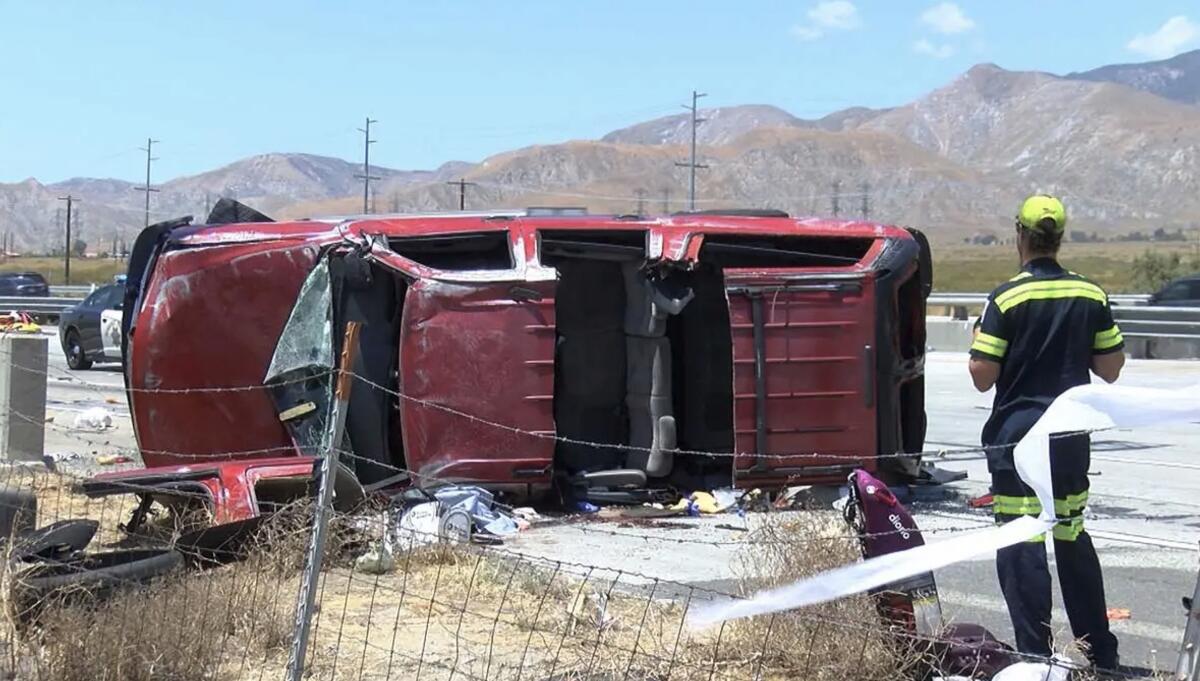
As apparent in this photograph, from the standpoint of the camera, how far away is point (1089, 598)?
17.3 ft

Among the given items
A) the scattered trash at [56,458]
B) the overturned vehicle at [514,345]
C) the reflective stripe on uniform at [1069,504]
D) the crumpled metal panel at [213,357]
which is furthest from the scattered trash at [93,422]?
the reflective stripe on uniform at [1069,504]

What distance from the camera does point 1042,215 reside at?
17.6 ft

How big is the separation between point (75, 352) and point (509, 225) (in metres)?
16.4

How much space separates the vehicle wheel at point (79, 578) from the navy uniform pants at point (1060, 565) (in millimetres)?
3394

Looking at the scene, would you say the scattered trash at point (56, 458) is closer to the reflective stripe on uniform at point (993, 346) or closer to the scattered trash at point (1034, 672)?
the reflective stripe on uniform at point (993, 346)

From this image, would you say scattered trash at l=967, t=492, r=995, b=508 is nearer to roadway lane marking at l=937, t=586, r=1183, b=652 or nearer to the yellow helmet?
roadway lane marking at l=937, t=586, r=1183, b=652

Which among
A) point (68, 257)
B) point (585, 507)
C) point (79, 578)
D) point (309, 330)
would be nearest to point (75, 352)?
point (309, 330)

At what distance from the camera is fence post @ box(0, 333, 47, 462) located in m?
10.6

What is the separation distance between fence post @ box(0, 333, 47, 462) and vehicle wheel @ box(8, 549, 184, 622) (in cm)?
499

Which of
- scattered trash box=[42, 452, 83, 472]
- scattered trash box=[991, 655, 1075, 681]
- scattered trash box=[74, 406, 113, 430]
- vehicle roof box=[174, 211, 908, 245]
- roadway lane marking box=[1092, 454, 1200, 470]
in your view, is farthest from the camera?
scattered trash box=[74, 406, 113, 430]

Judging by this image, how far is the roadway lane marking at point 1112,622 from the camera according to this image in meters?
6.39

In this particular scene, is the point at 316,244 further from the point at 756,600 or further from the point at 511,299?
the point at 756,600

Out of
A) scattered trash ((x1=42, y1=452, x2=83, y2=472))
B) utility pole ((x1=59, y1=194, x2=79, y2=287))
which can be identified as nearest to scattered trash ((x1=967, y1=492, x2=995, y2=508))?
scattered trash ((x1=42, y1=452, x2=83, y2=472))

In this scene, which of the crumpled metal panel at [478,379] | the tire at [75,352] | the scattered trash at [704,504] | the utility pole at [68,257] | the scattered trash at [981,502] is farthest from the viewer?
the utility pole at [68,257]
